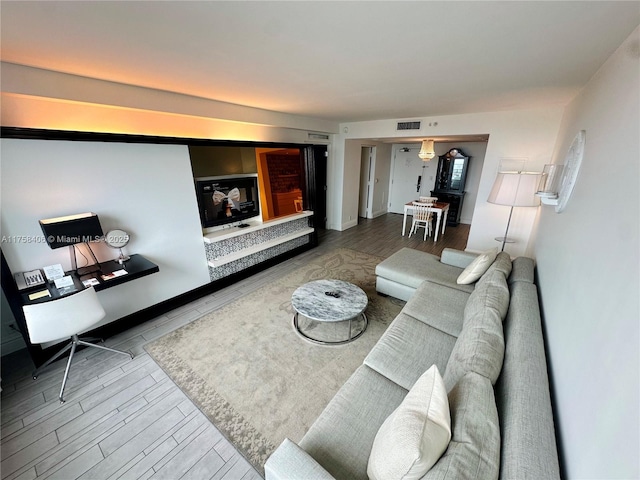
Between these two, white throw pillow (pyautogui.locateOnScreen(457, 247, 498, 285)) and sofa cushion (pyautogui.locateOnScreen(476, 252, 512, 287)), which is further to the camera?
white throw pillow (pyautogui.locateOnScreen(457, 247, 498, 285))

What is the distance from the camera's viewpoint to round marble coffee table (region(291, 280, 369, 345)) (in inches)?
90.8

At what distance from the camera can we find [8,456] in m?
1.55

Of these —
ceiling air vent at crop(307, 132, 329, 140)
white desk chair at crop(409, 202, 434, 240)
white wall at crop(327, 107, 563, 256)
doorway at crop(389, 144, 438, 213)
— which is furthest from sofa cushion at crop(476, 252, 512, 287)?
doorway at crop(389, 144, 438, 213)

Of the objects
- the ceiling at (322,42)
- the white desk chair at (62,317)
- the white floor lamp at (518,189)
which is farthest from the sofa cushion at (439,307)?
the white desk chair at (62,317)

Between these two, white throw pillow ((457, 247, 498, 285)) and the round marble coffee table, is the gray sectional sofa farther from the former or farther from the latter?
the round marble coffee table

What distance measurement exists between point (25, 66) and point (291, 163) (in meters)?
3.20

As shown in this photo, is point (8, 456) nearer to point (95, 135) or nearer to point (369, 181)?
point (95, 135)

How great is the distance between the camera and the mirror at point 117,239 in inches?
94.6

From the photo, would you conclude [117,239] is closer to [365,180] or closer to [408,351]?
[408,351]

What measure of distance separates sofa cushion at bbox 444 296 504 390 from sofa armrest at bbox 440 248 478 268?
5.14 feet

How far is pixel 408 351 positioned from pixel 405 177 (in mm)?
6531

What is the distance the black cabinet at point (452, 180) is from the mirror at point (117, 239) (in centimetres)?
658

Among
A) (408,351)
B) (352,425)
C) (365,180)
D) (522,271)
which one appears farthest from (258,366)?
(365,180)

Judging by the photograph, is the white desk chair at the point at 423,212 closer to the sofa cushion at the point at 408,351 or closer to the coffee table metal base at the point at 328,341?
the coffee table metal base at the point at 328,341
